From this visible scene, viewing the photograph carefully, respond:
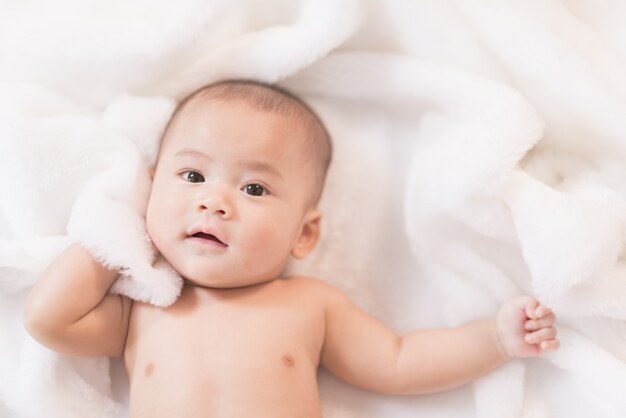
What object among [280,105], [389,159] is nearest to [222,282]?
[280,105]

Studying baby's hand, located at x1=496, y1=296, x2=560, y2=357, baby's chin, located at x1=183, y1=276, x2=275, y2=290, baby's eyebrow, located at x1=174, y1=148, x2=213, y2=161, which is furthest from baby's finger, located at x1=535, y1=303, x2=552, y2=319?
baby's eyebrow, located at x1=174, y1=148, x2=213, y2=161

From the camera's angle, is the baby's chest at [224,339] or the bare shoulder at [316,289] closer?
the baby's chest at [224,339]

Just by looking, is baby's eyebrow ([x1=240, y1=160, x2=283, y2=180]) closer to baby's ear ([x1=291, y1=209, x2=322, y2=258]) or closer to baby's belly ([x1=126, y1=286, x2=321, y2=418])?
baby's ear ([x1=291, y1=209, x2=322, y2=258])

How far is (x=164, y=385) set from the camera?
3.99ft

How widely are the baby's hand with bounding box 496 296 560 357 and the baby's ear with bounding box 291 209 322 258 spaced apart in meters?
0.34

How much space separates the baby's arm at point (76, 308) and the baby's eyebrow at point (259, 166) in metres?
0.27

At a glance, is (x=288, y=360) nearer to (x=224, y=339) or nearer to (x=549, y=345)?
(x=224, y=339)

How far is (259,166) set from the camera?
1292 millimetres

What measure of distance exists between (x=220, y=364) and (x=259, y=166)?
0.31m

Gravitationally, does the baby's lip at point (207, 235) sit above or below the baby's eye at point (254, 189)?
below

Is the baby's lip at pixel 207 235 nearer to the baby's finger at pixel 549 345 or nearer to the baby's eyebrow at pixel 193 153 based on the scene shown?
the baby's eyebrow at pixel 193 153

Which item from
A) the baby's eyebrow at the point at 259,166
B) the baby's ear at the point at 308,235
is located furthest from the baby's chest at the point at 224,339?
the baby's eyebrow at the point at 259,166

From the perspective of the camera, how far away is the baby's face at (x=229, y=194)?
124 centimetres

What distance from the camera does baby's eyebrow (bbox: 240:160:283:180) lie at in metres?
1.29
